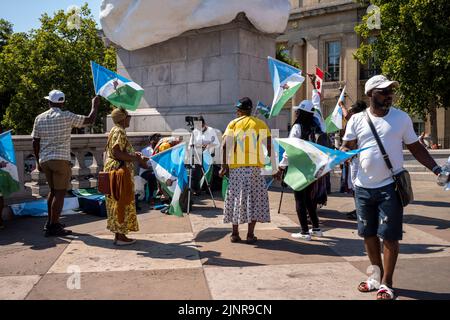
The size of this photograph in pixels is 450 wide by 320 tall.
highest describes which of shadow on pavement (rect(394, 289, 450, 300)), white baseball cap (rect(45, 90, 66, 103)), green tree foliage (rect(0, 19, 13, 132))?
green tree foliage (rect(0, 19, 13, 132))

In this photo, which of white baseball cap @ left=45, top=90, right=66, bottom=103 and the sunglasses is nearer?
the sunglasses

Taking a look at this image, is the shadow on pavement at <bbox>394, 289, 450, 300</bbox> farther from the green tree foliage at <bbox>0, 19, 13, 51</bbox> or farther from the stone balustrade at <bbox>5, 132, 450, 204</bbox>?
the green tree foliage at <bbox>0, 19, 13, 51</bbox>

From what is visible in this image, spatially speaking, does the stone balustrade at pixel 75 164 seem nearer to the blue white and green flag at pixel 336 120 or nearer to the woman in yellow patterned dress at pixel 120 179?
the woman in yellow patterned dress at pixel 120 179

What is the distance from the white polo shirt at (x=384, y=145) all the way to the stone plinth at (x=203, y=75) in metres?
6.62

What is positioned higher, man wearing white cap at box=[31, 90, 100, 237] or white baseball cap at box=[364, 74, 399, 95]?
white baseball cap at box=[364, 74, 399, 95]

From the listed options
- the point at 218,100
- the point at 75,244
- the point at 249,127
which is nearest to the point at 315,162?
the point at 249,127

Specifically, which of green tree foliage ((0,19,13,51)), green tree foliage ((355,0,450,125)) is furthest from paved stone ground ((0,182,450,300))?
green tree foliage ((0,19,13,51))

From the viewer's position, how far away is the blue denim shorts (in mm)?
4035

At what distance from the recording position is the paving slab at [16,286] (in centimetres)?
427

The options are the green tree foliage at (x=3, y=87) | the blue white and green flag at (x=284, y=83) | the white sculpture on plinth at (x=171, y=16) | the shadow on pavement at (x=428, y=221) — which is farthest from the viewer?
the green tree foliage at (x=3, y=87)

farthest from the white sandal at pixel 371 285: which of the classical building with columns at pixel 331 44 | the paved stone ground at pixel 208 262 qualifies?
the classical building with columns at pixel 331 44

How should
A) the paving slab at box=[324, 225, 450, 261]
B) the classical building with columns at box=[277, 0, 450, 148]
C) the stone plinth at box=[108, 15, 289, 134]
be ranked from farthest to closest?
1. the classical building with columns at box=[277, 0, 450, 148]
2. the stone plinth at box=[108, 15, 289, 134]
3. the paving slab at box=[324, 225, 450, 261]

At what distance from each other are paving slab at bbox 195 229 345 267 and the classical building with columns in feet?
102

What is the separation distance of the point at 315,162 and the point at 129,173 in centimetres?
237
